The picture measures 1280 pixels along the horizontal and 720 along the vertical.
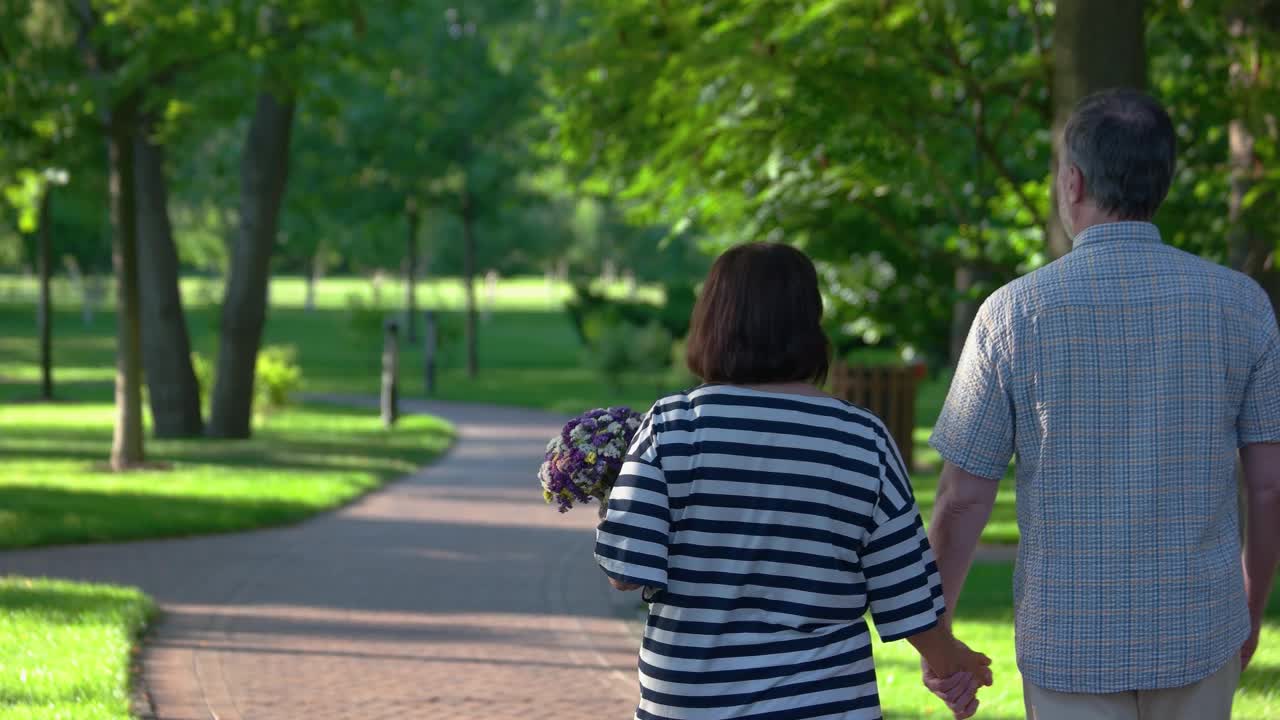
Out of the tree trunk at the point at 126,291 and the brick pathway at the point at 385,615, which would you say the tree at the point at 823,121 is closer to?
the brick pathway at the point at 385,615

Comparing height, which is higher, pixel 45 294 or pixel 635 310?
pixel 45 294

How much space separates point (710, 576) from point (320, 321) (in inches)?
2690

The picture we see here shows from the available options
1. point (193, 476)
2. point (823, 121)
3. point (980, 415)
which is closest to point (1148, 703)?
point (980, 415)

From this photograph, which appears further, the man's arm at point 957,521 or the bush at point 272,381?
the bush at point 272,381

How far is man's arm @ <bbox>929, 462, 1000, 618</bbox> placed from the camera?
10.4ft

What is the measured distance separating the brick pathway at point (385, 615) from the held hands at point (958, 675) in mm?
3566

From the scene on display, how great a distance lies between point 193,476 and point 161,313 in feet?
14.9

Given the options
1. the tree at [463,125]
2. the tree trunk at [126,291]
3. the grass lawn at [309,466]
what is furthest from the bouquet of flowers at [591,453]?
the tree at [463,125]

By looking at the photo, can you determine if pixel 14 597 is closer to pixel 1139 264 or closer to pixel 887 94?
pixel 887 94

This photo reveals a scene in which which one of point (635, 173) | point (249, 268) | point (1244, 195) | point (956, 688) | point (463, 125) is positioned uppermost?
point (463, 125)

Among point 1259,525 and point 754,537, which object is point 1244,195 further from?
point 754,537

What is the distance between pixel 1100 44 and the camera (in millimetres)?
7867

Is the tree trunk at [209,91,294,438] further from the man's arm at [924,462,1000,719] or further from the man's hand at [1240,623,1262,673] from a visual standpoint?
the man's hand at [1240,623,1262,673]

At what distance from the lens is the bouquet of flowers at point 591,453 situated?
329 centimetres
